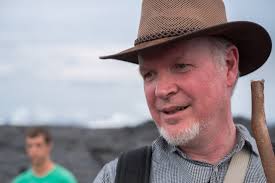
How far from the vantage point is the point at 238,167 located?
2330mm

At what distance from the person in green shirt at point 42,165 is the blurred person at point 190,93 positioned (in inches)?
133

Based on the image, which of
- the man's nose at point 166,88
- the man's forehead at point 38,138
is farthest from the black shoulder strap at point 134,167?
the man's forehead at point 38,138

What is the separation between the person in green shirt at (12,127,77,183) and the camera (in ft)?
18.7

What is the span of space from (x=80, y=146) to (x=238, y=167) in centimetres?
907

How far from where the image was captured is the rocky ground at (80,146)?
10.5 m

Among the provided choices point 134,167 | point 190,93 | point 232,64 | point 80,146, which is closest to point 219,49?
point 232,64

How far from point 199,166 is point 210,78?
316 millimetres

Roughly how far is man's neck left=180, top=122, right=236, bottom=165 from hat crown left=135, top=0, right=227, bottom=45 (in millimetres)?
386

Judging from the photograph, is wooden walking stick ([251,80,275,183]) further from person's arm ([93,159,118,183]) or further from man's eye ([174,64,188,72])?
person's arm ([93,159,118,183])

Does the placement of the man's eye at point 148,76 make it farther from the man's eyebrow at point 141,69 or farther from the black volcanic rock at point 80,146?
the black volcanic rock at point 80,146

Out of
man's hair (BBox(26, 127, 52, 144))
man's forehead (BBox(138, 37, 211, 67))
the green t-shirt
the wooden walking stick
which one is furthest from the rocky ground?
the wooden walking stick

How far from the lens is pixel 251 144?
2.41m

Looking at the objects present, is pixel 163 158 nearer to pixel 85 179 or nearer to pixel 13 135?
pixel 85 179

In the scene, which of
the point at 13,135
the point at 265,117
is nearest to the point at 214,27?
the point at 265,117
